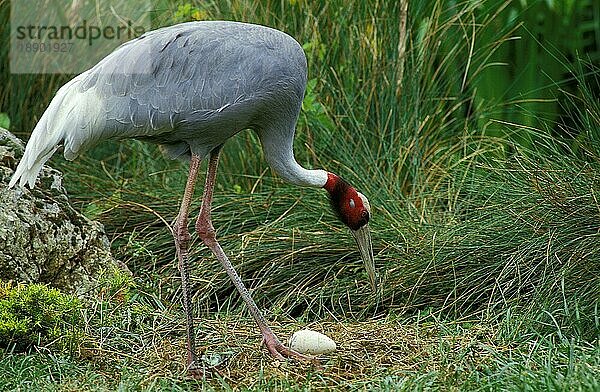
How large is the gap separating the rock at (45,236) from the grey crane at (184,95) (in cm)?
58

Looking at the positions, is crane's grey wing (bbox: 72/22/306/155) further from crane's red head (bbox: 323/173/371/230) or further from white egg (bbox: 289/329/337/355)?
white egg (bbox: 289/329/337/355)

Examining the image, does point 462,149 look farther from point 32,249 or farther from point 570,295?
point 32,249

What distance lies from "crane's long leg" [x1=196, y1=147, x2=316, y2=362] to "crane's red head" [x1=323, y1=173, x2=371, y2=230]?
682 millimetres

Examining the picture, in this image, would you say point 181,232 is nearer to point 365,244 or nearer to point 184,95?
point 184,95

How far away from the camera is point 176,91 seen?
4805 millimetres

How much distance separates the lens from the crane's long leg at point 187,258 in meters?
4.77

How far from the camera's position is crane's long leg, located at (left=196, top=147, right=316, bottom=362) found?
5.01 m

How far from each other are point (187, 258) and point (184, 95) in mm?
830

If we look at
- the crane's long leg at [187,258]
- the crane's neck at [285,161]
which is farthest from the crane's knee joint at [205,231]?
the crane's neck at [285,161]

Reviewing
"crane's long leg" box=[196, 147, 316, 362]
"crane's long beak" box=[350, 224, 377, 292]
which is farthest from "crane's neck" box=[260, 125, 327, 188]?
"crane's long beak" box=[350, 224, 377, 292]

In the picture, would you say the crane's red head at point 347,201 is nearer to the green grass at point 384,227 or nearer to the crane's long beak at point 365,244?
the crane's long beak at point 365,244

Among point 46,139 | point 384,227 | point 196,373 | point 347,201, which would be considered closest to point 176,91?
point 46,139

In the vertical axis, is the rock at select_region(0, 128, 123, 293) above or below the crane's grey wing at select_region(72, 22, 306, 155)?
below

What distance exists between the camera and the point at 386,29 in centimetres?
730
